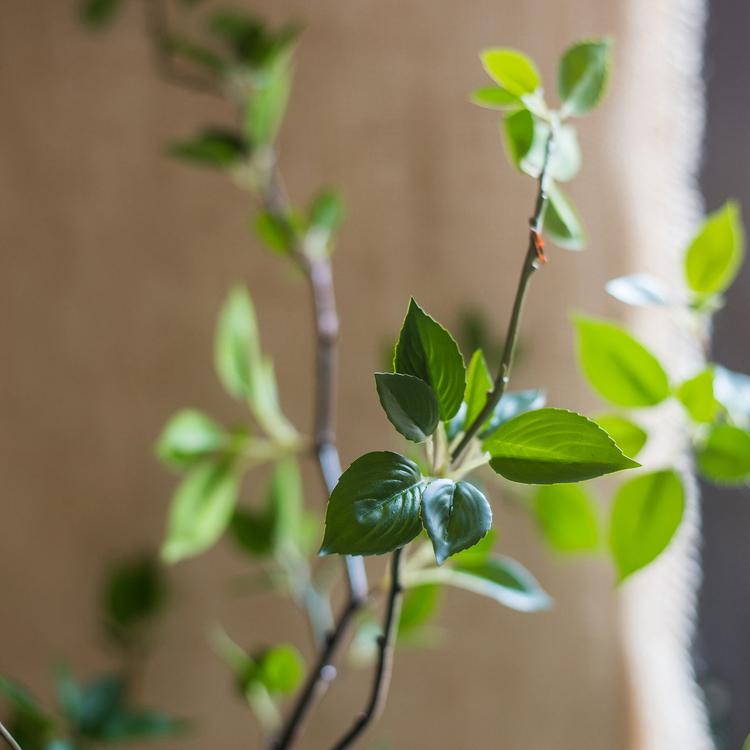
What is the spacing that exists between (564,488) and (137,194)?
1.79 feet

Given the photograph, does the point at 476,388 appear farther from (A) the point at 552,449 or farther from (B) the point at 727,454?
(B) the point at 727,454

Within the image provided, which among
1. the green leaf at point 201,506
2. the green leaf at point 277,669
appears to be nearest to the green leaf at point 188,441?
the green leaf at point 201,506

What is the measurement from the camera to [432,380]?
0.99 ft

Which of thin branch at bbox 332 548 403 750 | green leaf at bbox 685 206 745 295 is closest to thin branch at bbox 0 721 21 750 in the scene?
thin branch at bbox 332 548 403 750

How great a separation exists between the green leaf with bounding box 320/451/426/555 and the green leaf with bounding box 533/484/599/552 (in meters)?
0.29

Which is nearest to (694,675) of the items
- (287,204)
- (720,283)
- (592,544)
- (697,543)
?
(697,543)

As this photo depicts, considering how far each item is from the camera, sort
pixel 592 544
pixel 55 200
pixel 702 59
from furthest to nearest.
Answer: pixel 55 200 → pixel 702 59 → pixel 592 544

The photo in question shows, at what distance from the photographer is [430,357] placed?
30cm

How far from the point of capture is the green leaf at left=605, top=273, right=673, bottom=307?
0.40 m

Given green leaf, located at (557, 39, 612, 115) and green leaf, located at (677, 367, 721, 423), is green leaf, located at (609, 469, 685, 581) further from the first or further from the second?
green leaf, located at (557, 39, 612, 115)

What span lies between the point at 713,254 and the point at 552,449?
215mm

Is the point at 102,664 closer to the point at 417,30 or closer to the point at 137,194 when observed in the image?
the point at 137,194

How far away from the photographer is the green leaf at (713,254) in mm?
448

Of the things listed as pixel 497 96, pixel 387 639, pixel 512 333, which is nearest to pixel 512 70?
pixel 497 96
